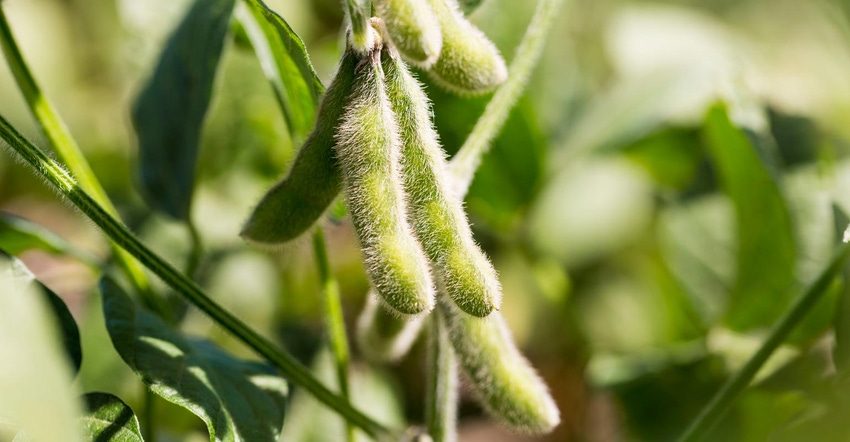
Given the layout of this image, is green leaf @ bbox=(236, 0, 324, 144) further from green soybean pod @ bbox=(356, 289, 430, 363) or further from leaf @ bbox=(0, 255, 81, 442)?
leaf @ bbox=(0, 255, 81, 442)

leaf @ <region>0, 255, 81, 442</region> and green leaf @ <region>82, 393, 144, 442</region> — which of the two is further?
green leaf @ <region>82, 393, 144, 442</region>

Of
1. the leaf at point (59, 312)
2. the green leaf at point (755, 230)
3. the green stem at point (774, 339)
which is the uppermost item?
the leaf at point (59, 312)

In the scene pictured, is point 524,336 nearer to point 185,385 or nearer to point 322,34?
point 322,34

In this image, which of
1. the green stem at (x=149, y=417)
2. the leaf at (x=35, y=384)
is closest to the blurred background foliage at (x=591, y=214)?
the green stem at (x=149, y=417)

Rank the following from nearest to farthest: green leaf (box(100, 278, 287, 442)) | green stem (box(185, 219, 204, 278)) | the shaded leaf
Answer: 1. green leaf (box(100, 278, 287, 442))
2. green stem (box(185, 219, 204, 278))
3. the shaded leaf

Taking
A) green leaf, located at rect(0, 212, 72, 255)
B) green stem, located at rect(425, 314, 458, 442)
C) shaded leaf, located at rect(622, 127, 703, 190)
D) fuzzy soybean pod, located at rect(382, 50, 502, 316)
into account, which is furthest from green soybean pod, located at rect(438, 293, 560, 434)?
shaded leaf, located at rect(622, 127, 703, 190)

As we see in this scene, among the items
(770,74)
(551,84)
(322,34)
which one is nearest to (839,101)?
(770,74)

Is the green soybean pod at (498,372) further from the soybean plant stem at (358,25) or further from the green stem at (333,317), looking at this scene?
the soybean plant stem at (358,25)

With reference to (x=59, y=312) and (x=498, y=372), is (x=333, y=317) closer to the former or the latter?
(x=498, y=372)
